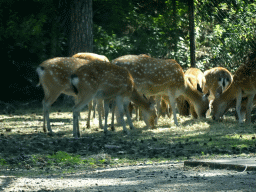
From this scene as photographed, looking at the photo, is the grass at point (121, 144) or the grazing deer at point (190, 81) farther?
the grazing deer at point (190, 81)

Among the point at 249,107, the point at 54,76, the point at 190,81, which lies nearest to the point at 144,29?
the point at 190,81

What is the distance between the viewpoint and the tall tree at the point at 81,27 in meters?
15.6

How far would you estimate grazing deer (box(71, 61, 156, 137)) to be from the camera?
30.7 ft

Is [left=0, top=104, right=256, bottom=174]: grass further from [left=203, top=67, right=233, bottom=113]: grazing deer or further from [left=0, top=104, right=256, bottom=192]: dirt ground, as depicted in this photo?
[left=203, top=67, right=233, bottom=113]: grazing deer

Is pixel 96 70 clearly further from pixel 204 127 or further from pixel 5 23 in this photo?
pixel 5 23

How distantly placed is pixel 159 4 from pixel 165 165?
48.9ft

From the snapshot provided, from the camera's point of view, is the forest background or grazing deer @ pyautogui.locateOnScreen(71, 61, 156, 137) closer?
grazing deer @ pyautogui.locateOnScreen(71, 61, 156, 137)

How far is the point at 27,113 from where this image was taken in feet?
47.1

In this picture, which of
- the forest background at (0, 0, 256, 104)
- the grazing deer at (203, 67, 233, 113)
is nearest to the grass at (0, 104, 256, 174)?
the grazing deer at (203, 67, 233, 113)

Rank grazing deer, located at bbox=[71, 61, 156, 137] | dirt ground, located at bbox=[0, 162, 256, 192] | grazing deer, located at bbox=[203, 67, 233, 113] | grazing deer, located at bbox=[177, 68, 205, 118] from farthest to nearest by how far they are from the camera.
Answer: grazing deer, located at bbox=[203, 67, 233, 113] < grazing deer, located at bbox=[177, 68, 205, 118] < grazing deer, located at bbox=[71, 61, 156, 137] < dirt ground, located at bbox=[0, 162, 256, 192]

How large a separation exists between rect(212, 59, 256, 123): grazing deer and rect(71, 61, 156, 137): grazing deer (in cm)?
216

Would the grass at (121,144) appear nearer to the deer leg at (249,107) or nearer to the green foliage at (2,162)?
the green foliage at (2,162)

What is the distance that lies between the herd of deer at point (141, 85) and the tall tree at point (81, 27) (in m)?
3.25

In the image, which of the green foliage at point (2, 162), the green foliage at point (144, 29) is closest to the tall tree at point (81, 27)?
the green foliage at point (144, 29)
